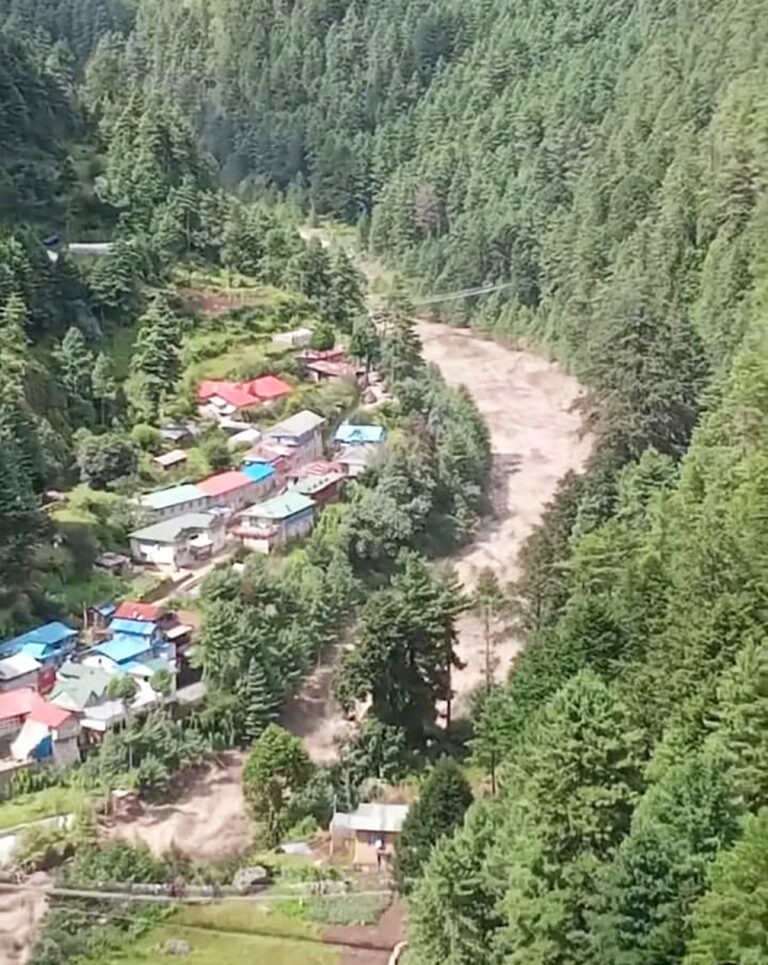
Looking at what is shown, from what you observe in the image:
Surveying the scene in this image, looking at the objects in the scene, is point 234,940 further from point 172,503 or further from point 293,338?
point 293,338

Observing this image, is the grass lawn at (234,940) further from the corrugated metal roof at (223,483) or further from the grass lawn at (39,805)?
the corrugated metal roof at (223,483)

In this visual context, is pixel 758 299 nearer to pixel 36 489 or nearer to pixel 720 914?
pixel 36 489

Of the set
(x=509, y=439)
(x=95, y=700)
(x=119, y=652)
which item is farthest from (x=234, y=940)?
(x=509, y=439)

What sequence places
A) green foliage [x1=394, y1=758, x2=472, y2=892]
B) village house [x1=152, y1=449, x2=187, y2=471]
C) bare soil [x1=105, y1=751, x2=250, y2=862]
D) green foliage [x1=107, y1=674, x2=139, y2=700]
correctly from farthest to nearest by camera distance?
village house [x1=152, y1=449, x2=187, y2=471]
green foliage [x1=107, y1=674, x2=139, y2=700]
bare soil [x1=105, y1=751, x2=250, y2=862]
green foliage [x1=394, y1=758, x2=472, y2=892]

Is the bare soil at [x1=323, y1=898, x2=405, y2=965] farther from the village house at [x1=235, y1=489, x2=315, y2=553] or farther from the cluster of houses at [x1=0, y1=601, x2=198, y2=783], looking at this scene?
the village house at [x1=235, y1=489, x2=315, y2=553]

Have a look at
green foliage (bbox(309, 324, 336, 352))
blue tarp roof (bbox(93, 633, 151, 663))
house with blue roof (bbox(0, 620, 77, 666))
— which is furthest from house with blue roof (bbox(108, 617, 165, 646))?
green foliage (bbox(309, 324, 336, 352))

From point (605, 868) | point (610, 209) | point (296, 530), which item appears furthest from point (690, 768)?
point (610, 209)
